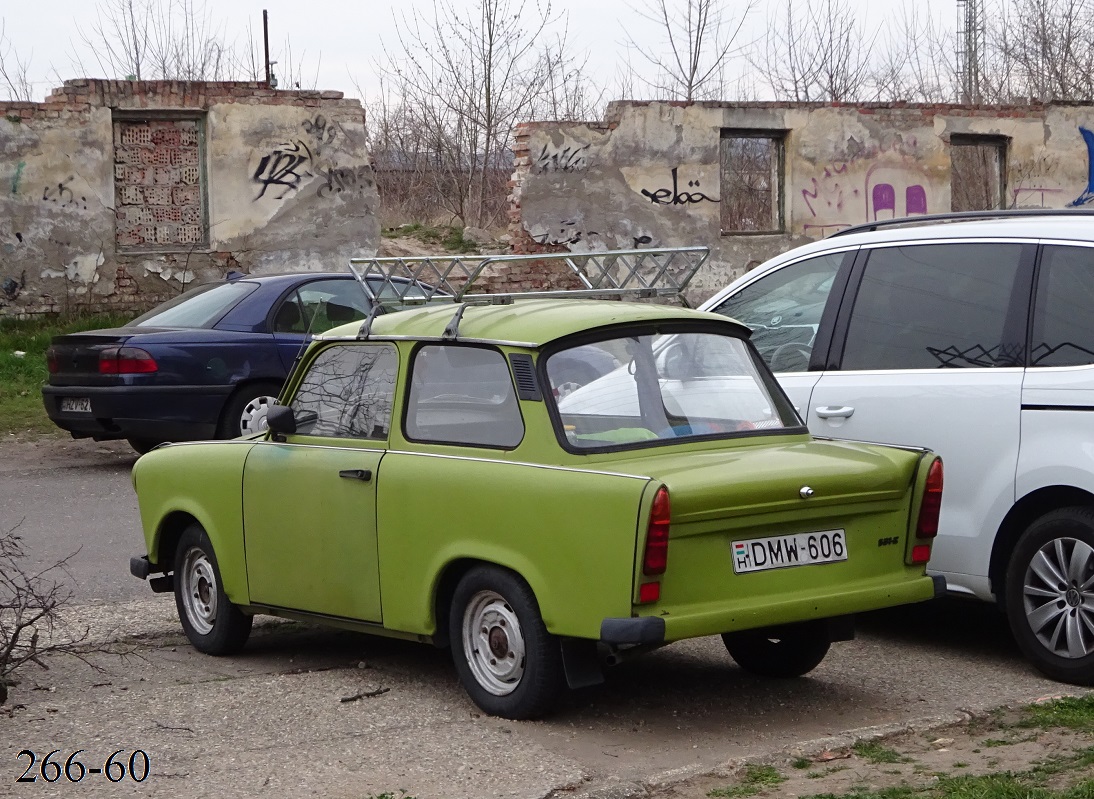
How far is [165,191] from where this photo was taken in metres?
19.0

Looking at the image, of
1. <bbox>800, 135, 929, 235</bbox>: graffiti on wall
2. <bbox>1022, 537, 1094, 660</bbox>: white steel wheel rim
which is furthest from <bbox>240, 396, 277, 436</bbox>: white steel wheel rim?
<bbox>800, 135, 929, 235</bbox>: graffiti on wall

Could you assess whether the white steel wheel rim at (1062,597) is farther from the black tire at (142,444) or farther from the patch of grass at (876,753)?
the black tire at (142,444)

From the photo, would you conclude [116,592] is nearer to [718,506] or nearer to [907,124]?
[718,506]

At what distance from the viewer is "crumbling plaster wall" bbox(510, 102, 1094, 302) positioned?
20.3m

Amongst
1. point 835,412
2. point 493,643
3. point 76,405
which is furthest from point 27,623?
point 76,405

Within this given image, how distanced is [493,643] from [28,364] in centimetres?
1274

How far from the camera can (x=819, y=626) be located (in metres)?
5.64

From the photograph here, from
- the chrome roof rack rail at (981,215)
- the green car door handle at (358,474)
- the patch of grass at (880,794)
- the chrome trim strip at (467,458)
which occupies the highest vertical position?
the chrome roof rack rail at (981,215)

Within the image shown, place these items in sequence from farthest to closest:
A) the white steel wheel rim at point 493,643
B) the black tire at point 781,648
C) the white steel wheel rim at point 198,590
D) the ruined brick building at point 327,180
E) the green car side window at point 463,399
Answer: the ruined brick building at point 327,180 → the white steel wheel rim at point 198,590 → the black tire at point 781,648 → the green car side window at point 463,399 → the white steel wheel rim at point 493,643

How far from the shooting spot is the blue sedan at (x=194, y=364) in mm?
11836

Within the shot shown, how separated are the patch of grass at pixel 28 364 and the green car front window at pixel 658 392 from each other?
10.3 metres

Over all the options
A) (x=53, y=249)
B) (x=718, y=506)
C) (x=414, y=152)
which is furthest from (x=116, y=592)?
(x=414, y=152)

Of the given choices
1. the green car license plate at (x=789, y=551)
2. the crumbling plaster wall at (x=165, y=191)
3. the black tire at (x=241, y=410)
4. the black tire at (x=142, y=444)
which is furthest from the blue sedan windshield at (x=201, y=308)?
the green car license plate at (x=789, y=551)

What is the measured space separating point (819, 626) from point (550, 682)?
1227 millimetres
